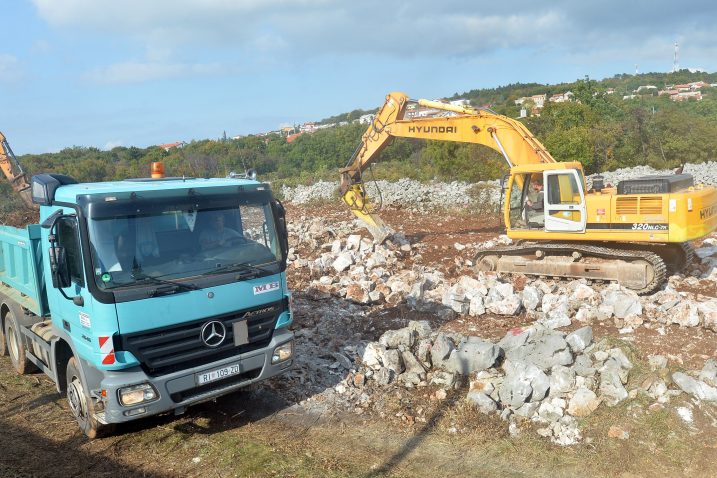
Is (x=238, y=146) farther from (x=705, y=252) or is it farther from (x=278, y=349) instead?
(x=278, y=349)

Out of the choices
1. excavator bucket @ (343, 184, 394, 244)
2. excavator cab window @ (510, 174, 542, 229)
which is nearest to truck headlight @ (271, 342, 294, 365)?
excavator cab window @ (510, 174, 542, 229)

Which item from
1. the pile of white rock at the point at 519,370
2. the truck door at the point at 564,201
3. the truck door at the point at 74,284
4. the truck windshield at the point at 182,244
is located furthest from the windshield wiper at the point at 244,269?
the truck door at the point at 564,201

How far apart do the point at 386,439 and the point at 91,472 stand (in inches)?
108

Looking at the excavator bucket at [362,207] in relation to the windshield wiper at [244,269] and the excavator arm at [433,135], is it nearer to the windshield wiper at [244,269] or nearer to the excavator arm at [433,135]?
the excavator arm at [433,135]

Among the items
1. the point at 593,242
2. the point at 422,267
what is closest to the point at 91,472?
the point at 422,267

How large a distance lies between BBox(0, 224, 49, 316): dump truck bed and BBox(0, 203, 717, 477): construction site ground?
4.07ft

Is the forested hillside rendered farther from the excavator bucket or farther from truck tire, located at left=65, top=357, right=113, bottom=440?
truck tire, located at left=65, top=357, right=113, bottom=440

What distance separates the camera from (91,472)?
531 cm

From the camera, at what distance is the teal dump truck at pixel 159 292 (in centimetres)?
509

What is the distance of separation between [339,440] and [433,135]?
342 inches

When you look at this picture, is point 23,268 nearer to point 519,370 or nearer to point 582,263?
point 519,370

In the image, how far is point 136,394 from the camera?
513cm

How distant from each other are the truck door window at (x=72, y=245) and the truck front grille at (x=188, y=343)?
73 cm

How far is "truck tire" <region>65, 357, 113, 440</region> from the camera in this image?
18.6 ft
